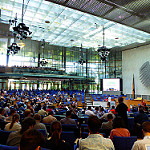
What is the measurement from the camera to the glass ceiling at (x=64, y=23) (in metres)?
13.1

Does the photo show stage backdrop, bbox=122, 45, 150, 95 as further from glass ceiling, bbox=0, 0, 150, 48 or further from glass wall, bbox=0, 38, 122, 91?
glass ceiling, bbox=0, 0, 150, 48

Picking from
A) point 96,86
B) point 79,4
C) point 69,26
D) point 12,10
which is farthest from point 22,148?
point 96,86

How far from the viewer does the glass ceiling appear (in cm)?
1307

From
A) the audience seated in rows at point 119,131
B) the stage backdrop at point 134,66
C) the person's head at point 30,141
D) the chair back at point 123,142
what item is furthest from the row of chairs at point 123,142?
the stage backdrop at point 134,66

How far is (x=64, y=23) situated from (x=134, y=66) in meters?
12.8

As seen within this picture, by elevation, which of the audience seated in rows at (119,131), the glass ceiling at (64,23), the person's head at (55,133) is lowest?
the audience seated in rows at (119,131)

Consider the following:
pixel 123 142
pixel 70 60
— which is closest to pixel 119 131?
pixel 123 142

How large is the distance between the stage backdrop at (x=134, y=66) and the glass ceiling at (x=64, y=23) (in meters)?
1.98

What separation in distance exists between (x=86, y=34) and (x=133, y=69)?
938 cm

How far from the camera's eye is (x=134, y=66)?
73.3 feet

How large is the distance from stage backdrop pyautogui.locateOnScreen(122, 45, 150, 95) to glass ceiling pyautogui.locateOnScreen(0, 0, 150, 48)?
1981mm

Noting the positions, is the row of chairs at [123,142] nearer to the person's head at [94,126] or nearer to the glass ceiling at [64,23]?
the person's head at [94,126]

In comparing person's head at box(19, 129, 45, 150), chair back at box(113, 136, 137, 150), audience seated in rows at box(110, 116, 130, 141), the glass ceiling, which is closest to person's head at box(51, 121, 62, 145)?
person's head at box(19, 129, 45, 150)

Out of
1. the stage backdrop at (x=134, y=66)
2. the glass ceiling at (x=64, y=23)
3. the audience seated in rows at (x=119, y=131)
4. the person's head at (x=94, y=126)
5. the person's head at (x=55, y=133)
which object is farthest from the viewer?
the stage backdrop at (x=134, y=66)
